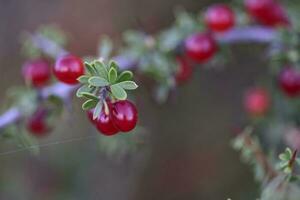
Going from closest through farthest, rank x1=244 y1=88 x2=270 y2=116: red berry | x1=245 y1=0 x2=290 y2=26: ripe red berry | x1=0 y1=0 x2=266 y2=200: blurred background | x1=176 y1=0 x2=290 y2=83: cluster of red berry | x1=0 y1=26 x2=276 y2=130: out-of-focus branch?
x1=0 y1=26 x2=276 y2=130: out-of-focus branch → x1=176 y1=0 x2=290 y2=83: cluster of red berry → x1=245 y1=0 x2=290 y2=26: ripe red berry → x1=244 y1=88 x2=270 y2=116: red berry → x1=0 y1=0 x2=266 y2=200: blurred background

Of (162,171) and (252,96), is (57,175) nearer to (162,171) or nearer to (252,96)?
(162,171)

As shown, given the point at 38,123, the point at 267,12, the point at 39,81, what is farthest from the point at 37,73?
the point at 267,12

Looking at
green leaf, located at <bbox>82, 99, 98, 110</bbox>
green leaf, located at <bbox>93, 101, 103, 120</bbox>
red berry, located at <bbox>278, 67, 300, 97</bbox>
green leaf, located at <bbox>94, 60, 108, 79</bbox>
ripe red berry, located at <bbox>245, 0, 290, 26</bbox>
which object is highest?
ripe red berry, located at <bbox>245, 0, 290, 26</bbox>

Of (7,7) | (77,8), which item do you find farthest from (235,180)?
(7,7)

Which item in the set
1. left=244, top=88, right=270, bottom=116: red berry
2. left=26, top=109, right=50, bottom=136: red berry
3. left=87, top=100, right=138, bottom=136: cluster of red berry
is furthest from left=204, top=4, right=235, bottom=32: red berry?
left=87, top=100, right=138, bottom=136: cluster of red berry

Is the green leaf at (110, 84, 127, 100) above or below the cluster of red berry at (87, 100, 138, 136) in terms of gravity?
above

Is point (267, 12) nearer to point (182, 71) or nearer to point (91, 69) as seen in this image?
point (182, 71)

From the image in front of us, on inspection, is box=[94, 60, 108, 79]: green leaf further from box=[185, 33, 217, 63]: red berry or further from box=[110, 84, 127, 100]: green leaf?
box=[185, 33, 217, 63]: red berry
